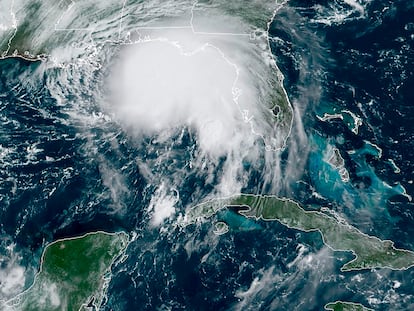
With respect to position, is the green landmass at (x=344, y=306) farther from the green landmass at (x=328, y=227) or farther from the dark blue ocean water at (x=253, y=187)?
the green landmass at (x=328, y=227)

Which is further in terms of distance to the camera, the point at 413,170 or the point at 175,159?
the point at 175,159

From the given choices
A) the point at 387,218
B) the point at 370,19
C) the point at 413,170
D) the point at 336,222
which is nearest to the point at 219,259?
the point at 336,222

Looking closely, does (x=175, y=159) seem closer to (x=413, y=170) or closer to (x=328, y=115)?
(x=328, y=115)

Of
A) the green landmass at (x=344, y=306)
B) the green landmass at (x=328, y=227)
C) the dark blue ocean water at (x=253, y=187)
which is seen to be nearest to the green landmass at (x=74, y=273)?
the dark blue ocean water at (x=253, y=187)

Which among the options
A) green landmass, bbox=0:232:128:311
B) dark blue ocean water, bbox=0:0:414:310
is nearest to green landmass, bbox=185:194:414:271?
dark blue ocean water, bbox=0:0:414:310

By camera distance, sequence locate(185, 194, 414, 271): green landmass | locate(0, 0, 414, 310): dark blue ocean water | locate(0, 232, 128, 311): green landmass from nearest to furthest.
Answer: locate(0, 0, 414, 310): dark blue ocean water
locate(185, 194, 414, 271): green landmass
locate(0, 232, 128, 311): green landmass

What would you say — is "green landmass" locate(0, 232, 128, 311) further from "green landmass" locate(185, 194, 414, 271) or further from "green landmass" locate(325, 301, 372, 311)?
"green landmass" locate(325, 301, 372, 311)
